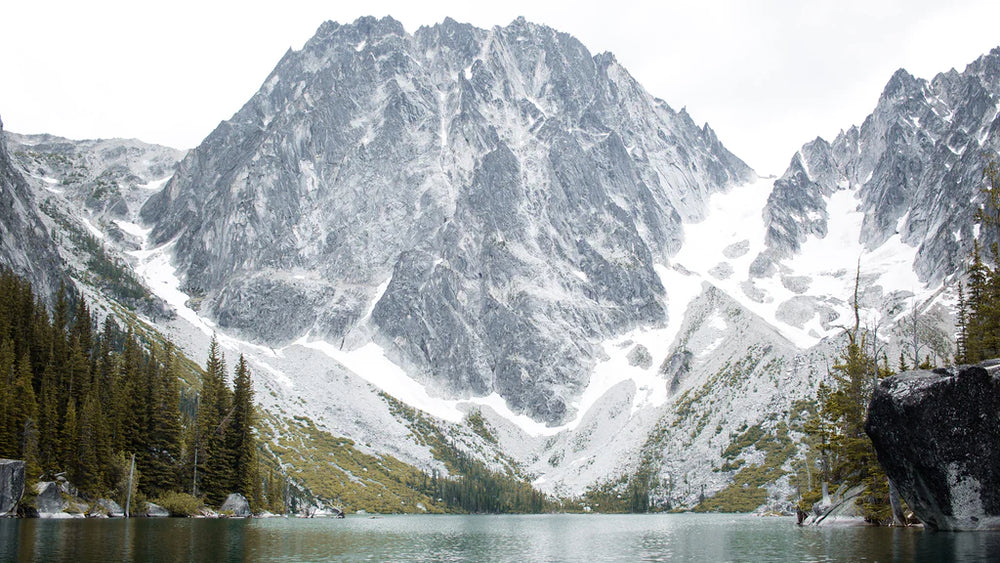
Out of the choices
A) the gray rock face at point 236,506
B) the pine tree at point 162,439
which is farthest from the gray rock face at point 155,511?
the gray rock face at point 236,506

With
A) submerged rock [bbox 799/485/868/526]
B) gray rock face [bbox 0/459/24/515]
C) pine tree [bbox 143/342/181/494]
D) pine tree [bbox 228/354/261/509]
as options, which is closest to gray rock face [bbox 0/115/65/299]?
pine tree [bbox 143/342/181/494]

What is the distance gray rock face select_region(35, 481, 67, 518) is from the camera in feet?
242

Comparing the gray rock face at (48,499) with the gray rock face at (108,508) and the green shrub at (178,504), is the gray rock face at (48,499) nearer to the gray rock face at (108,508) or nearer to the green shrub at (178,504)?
the gray rock face at (108,508)

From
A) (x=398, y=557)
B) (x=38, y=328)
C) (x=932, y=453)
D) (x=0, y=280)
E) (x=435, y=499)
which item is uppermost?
(x=0, y=280)

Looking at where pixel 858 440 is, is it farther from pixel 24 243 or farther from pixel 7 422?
pixel 24 243

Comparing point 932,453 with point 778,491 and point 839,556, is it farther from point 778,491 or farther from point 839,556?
point 778,491

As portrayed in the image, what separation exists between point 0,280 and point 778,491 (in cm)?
16681

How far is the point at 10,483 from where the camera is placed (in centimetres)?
6925

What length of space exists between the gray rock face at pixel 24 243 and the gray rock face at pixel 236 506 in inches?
2924

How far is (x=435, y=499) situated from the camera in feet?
646

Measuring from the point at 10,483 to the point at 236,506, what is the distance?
121 feet

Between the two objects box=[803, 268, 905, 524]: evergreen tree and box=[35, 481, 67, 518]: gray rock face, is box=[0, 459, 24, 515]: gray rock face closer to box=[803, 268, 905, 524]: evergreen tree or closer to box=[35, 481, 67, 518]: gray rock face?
box=[35, 481, 67, 518]: gray rock face

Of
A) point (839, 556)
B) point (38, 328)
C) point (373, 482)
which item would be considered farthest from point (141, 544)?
point (373, 482)

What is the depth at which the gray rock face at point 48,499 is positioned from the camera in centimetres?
7375
